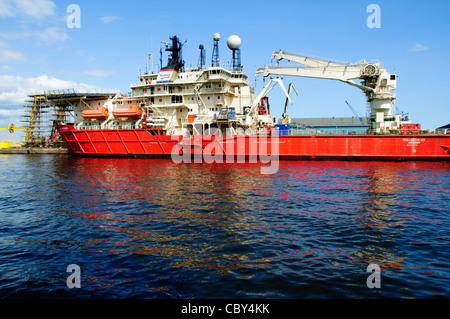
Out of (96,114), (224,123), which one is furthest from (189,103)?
(96,114)

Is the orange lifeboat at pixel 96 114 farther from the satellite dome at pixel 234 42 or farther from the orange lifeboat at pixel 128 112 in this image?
the satellite dome at pixel 234 42

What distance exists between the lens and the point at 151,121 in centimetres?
3984

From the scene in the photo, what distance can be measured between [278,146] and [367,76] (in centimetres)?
1300

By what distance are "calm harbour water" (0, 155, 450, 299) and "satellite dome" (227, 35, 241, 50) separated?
25.7m

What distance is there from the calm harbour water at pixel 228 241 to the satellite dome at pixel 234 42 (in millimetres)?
25736

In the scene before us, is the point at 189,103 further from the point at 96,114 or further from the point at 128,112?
the point at 96,114

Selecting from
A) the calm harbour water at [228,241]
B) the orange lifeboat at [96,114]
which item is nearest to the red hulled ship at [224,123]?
the orange lifeboat at [96,114]

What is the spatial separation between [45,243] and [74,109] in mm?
43289

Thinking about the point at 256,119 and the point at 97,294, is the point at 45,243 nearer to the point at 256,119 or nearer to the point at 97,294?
the point at 97,294

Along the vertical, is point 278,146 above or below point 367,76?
below

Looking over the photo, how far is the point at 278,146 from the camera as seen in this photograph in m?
35.2

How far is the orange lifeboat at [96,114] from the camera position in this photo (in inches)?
1679

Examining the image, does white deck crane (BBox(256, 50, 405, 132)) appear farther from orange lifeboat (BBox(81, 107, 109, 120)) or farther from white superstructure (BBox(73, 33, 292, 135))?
orange lifeboat (BBox(81, 107, 109, 120))
